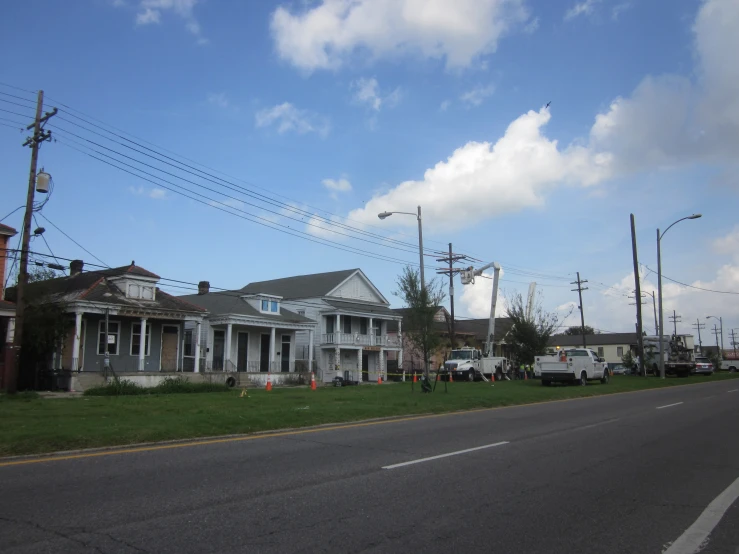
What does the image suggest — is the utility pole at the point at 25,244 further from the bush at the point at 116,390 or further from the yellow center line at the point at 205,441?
the yellow center line at the point at 205,441

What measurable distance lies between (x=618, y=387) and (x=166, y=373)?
23.2m

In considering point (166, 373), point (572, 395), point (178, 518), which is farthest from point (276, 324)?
point (178, 518)

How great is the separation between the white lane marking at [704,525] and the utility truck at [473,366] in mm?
30509

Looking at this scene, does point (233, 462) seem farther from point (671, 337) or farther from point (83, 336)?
point (671, 337)

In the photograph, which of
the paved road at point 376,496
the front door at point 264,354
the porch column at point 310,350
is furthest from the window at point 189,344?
the paved road at point 376,496

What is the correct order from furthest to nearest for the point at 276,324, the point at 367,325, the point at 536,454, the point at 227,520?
1. the point at 367,325
2. the point at 276,324
3. the point at 536,454
4. the point at 227,520

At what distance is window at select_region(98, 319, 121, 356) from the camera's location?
1214 inches

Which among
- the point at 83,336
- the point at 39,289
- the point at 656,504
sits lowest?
the point at 656,504

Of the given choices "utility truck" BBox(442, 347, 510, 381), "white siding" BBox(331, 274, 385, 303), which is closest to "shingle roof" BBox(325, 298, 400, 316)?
"white siding" BBox(331, 274, 385, 303)

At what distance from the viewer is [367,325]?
49.3 metres

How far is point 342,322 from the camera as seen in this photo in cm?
4697

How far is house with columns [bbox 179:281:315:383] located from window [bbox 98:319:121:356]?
5.09m

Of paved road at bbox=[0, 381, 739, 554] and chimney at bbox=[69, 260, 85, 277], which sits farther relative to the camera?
chimney at bbox=[69, 260, 85, 277]

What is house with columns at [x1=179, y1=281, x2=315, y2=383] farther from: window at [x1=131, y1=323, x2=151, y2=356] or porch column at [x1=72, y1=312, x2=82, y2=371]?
porch column at [x1=72, y1=312, x2=82, y2=371]
